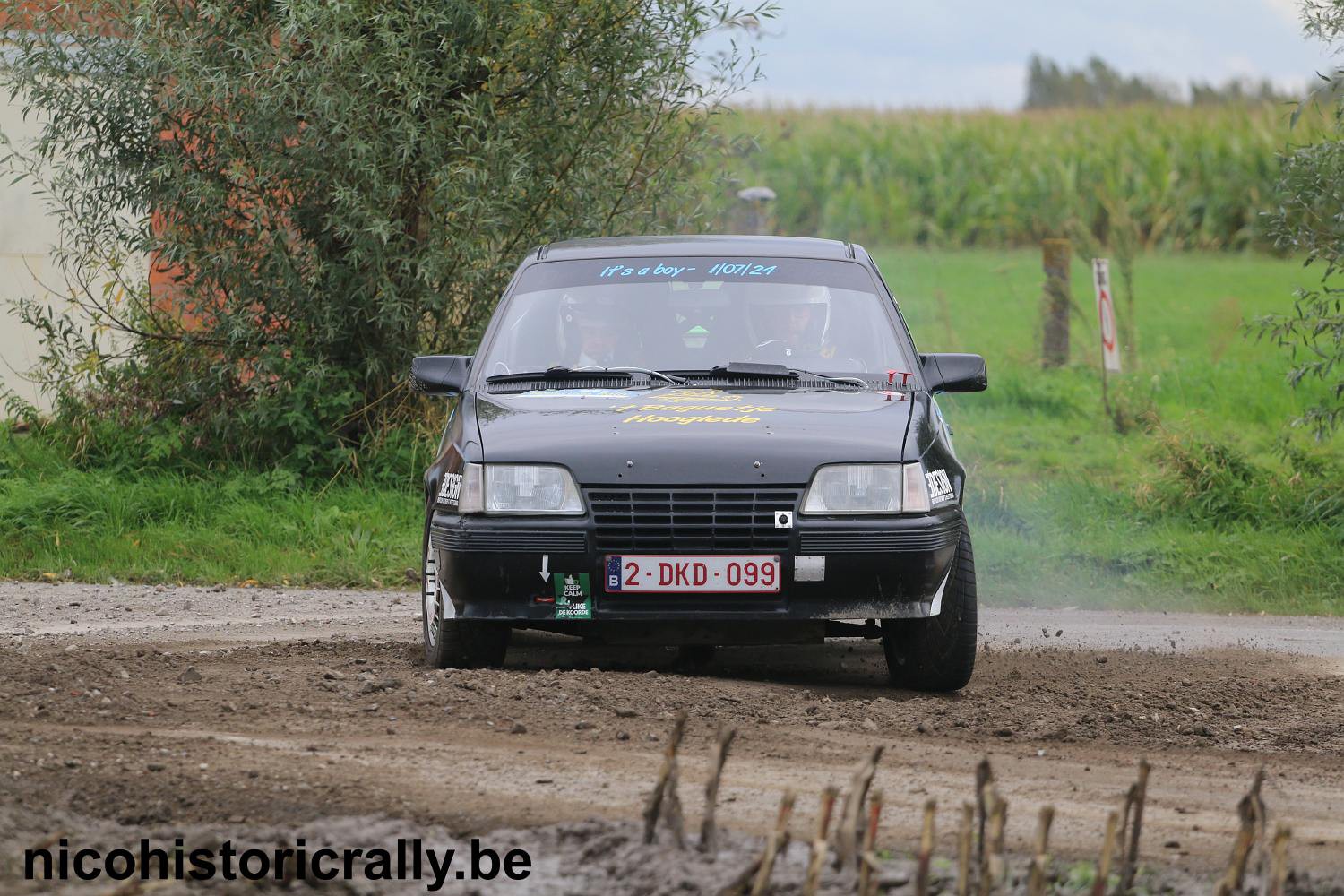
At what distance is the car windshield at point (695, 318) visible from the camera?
7562 millimetres

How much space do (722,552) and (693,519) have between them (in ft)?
0.52

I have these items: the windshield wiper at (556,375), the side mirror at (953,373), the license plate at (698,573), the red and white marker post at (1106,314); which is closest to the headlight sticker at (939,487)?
the license plate at (698,573)

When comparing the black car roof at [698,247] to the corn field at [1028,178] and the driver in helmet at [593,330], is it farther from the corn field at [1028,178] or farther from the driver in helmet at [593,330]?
the corn field at [1028,178]

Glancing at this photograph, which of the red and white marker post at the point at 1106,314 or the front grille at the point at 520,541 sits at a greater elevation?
the red and white marker post at the point at 1106,314

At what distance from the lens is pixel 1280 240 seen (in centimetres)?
1160

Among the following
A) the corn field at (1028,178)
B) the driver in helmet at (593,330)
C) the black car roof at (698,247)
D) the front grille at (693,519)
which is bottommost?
the front grille at (693,519)

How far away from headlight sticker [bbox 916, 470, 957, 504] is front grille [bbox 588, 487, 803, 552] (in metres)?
0.54

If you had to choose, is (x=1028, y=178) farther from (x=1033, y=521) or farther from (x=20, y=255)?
(x=20, y=255)

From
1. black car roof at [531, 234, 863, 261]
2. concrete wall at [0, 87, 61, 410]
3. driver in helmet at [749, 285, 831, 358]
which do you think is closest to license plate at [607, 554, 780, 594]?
driver in helmet at [749, 285, 831, 358]

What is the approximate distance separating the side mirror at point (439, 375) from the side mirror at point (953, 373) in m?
2.00

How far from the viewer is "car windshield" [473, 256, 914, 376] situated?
7.56m

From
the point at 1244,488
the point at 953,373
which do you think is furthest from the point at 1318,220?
the point at 953,373

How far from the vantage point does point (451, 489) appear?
6.75m

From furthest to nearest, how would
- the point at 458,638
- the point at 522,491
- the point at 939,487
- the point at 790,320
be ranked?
the point at 790,320
the point at 458,638
the point at 939,487
the point at 522,491
